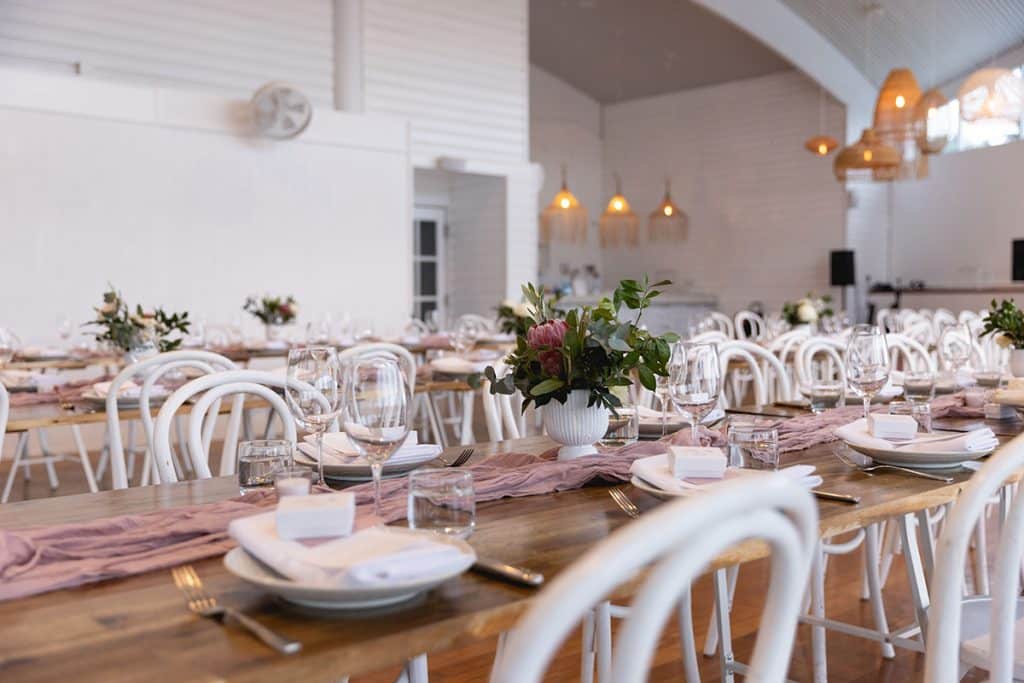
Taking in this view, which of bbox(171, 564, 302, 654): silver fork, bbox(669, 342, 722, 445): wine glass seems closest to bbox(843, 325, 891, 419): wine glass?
bbox(669, 342, 722, 445): wine glass

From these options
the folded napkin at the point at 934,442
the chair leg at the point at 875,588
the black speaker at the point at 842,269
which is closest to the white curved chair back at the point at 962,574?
the folded napkin at the point at 934,442

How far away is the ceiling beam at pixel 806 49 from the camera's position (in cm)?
1107

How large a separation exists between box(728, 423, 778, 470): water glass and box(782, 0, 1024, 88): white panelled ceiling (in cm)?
1011

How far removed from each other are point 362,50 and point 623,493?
869 cm

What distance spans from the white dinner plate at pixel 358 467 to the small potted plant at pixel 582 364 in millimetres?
214

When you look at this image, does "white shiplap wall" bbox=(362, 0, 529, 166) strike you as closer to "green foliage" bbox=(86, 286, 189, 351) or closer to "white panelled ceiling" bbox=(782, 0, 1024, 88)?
"white panelled ceiling" bbox=(782, 0, 1024, 88)

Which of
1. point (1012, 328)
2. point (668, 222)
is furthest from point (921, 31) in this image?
point (1012, 328)

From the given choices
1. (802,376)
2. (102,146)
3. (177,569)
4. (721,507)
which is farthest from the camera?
(102,146)

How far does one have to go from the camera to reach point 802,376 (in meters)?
4.23

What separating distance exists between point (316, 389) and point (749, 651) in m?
1.85

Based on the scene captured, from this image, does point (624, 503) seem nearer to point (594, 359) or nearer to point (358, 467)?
point (594, 359)

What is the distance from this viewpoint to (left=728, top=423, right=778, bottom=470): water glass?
1842 mm

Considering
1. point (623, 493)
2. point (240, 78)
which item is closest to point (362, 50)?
point (240, 78)

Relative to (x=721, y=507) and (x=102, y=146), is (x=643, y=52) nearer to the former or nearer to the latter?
(x=102, y=146)
